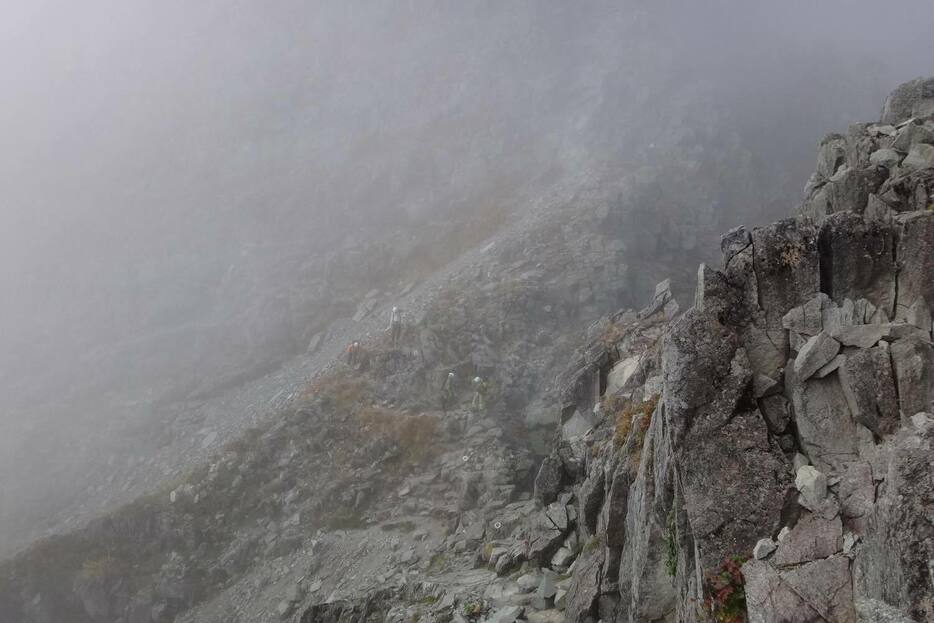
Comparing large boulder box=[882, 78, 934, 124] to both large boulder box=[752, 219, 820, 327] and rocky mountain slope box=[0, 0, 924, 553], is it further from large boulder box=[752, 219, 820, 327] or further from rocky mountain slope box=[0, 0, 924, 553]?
rocky mountain slope box=[0, 0, 924, 553]

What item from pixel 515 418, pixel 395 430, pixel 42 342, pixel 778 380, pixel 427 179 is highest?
pixel 42 342

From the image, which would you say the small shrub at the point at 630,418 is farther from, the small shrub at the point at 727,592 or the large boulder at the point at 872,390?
the large boulder at the point at 872,390

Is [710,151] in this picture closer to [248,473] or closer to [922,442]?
[248,473]

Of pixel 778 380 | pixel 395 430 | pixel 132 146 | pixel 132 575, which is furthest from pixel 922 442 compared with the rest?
pixel 132 146

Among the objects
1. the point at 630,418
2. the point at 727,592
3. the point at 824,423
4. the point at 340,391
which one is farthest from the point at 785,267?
the point at 340,391

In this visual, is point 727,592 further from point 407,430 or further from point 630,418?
point 407,430

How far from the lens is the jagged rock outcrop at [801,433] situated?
8289 mm

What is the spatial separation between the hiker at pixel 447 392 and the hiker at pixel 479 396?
135 cm

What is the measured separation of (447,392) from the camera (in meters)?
36.8

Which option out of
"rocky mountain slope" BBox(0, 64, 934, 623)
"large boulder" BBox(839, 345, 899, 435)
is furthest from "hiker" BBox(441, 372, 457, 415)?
"large boulder" BBox(839, 345, 899, 435)

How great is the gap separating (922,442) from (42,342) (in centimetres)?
7315

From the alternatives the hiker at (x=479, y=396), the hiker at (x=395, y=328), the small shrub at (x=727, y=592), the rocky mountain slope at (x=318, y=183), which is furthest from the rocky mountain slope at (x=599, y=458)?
the rocky mountain slope at (x=318, y=183)

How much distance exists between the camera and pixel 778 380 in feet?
36.8

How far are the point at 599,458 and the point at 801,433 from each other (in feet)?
35.2
